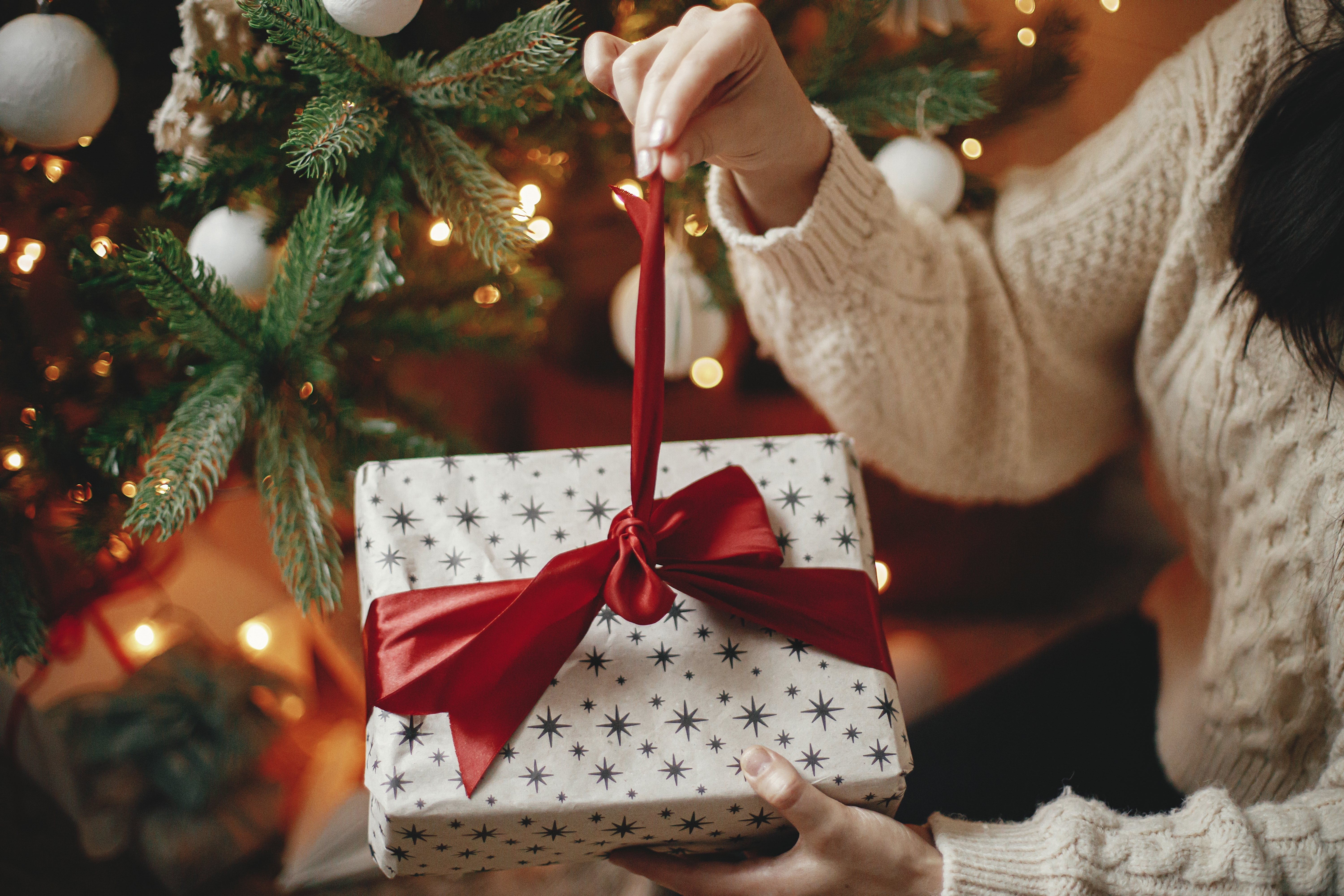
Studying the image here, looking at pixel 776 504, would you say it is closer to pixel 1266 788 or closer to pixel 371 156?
pixel 371 156

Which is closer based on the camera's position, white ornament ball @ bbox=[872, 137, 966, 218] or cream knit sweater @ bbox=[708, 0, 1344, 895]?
cream knit sweater @ bbox=[708, 0, 1344, 895]

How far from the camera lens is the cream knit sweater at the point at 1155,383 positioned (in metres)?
0.53

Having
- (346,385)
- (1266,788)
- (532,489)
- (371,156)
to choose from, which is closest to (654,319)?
(532,489)

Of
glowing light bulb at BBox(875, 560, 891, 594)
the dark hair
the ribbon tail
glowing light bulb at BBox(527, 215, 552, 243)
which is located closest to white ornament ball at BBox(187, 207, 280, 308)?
glowing light bulb at BBox(527, 215, 552, 243)

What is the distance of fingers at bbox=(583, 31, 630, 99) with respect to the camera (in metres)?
0.48

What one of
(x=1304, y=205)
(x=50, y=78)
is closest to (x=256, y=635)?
(x=50, y=78)

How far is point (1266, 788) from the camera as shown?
640 millimetres

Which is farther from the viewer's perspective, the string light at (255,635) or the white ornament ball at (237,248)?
the string light at (255,635)

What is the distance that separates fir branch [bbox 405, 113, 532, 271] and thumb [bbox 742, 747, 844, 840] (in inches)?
13.3

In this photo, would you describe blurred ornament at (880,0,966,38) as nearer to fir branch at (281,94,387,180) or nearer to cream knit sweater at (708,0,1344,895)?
cream knit sweater at (708,0,1344,895)

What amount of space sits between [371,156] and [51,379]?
316 millimetres

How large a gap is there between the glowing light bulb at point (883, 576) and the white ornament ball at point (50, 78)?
615 mm

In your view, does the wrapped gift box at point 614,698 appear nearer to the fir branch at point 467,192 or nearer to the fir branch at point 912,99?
the fir branch at point 467,192

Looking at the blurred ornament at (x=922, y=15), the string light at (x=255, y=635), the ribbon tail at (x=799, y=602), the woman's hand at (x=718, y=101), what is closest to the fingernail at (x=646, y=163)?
the woman's hand at (x=718, y=101)
